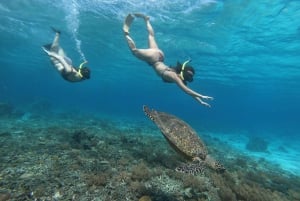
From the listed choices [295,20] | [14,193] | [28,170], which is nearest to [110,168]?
[28,170]

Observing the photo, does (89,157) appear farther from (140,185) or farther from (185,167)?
(185,167)

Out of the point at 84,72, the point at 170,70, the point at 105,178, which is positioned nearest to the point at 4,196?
the point at 105,178

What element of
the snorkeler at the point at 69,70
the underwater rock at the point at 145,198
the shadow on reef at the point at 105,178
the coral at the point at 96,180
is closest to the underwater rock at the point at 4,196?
the shadow on reef at the point at 105,178

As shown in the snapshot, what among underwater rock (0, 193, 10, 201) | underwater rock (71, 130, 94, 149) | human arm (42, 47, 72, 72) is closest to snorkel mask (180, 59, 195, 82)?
human arm (42, 47, 72, 72)

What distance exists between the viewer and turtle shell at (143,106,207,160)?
6.58 metres

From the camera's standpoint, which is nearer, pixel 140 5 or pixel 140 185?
pixel 140 185

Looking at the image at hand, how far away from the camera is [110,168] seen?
357 inches

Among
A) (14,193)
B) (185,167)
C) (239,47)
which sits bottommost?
(14,193)

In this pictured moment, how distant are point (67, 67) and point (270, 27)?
1894cm

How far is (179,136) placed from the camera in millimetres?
6832

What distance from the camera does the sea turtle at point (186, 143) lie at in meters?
6.18

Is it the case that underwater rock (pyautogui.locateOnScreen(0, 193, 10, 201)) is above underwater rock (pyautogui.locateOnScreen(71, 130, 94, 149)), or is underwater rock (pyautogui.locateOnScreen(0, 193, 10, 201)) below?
below

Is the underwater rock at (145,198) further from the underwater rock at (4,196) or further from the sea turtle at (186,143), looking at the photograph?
the underwater rock at (4,196)

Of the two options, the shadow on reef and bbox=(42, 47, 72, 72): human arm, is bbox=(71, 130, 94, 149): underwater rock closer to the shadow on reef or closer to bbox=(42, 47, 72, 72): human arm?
the shadow on reef
